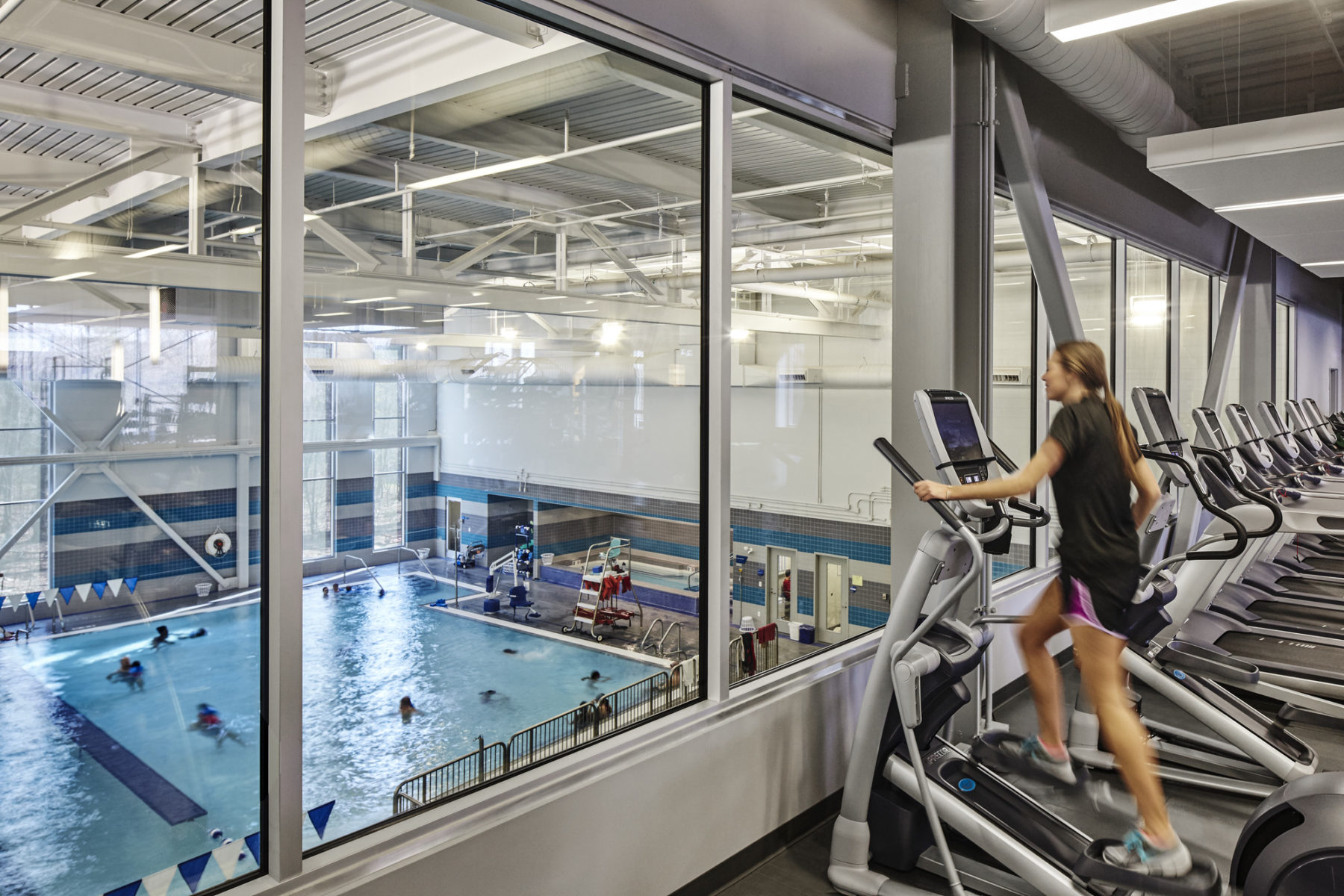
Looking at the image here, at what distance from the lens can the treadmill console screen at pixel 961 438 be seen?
2.68 m

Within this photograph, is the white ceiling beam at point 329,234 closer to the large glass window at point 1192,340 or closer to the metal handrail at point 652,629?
the metal handrail at point 652,629

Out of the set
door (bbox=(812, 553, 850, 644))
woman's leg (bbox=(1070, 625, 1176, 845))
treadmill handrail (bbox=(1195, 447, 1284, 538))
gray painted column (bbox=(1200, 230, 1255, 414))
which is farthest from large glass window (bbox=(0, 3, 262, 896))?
gray painted column (bbox=(1200, 230, 1255, 414))

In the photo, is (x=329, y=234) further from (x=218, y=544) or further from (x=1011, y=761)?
(x=1011, y=761)

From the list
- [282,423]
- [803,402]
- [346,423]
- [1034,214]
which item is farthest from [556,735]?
[1034,214]

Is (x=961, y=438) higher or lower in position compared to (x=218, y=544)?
higher

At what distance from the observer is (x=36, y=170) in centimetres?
150

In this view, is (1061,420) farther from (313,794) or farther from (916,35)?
(313,794)

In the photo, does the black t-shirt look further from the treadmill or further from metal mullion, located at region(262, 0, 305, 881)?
metal mullion, located at region(262, 0, 305, 881)

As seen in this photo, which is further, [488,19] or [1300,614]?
[1300,614]

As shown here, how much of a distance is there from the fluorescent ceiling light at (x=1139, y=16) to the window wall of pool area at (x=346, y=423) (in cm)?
89

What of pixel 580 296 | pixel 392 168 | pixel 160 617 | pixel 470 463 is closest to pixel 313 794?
pixel 160 617

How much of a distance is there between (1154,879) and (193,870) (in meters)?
2.40

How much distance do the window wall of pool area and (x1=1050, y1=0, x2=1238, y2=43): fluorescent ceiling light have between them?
89 centimetres

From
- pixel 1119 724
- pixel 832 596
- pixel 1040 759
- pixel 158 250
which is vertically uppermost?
pixel 158 250
